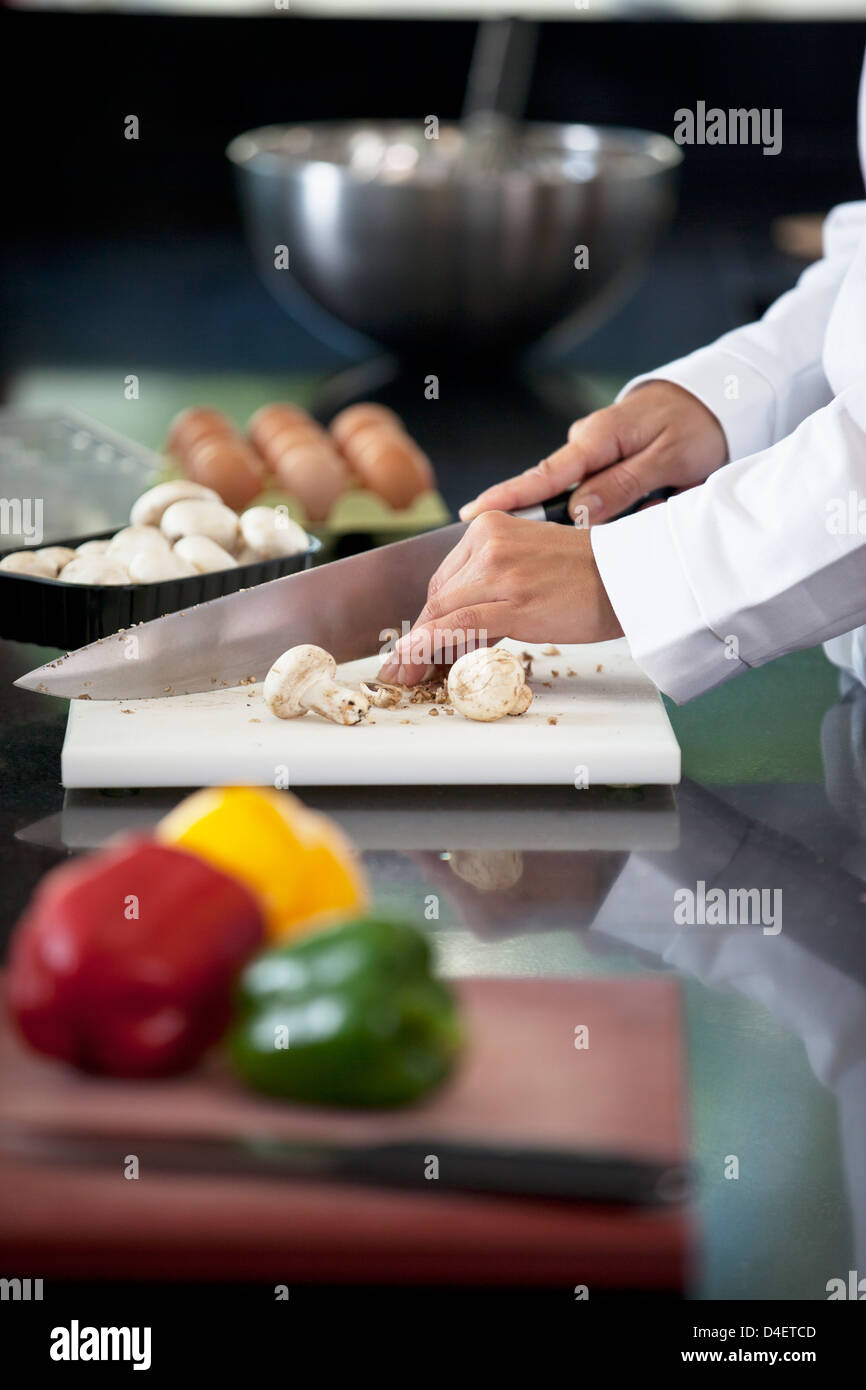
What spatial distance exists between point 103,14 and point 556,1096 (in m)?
3.34

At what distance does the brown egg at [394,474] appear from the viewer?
1818mm

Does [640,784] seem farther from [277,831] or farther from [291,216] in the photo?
[291,216]

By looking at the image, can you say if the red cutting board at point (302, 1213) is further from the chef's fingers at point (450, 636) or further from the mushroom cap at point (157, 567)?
A: the mushroom cap at point (157, 567)

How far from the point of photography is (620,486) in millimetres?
1456

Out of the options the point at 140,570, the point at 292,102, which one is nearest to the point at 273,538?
the point at 140,570

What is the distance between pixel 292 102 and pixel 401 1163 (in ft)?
10.9

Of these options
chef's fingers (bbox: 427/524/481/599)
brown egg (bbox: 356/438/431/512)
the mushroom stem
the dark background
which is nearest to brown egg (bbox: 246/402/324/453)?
brown egg (bbox: 356/438/431/512)

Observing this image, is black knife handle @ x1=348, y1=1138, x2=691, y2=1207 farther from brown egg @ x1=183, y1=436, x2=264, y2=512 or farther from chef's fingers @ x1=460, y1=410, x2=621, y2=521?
brown egg @ x1=183, y1=436, x2=264, y2=512

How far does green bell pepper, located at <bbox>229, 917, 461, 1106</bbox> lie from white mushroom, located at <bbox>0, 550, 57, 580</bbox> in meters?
0.81

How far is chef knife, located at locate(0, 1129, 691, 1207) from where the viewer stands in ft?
1.85

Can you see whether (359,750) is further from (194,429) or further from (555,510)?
(194,429)

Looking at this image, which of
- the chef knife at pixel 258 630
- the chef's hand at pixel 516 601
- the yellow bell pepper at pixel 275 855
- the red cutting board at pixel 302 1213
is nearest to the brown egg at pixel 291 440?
the chef knife at pixel 258 630

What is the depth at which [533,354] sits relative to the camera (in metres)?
2.63

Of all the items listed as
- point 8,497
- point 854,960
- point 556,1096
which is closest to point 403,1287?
point 556,1096
